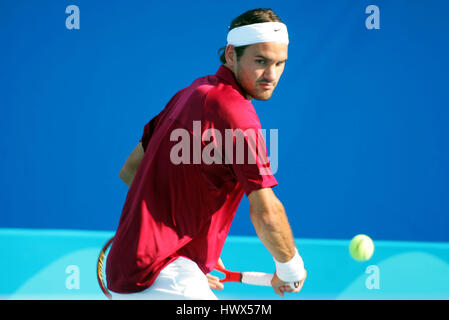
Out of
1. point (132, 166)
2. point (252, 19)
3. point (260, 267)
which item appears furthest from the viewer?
point (260, 267)

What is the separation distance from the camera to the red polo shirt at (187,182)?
1.75 m

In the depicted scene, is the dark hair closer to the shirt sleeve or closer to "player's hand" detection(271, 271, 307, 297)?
the shirt sleeve

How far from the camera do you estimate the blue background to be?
509 centimetres

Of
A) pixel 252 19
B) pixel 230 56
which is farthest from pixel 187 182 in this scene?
pixel 252 19

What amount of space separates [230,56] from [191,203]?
1.74 feet

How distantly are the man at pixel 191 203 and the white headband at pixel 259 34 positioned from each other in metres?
0.17

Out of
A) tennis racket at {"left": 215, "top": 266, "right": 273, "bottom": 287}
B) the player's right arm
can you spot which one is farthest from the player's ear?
tennis racket at {"left": 215, "top": 266, "right": 273, "bottom": 287}

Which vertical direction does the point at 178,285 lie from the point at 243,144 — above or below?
below

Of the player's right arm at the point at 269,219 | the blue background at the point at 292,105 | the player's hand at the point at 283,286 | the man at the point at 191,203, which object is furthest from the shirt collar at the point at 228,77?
the blue background at the point at 292,105

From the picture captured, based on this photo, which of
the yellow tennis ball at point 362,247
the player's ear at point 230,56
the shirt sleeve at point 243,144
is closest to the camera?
the shirt sleeve at point 243,144

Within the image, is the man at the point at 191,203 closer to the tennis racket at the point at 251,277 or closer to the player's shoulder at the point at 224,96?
the player's shoulder at the point at 224,96

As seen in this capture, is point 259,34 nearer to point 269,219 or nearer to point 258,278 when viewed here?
point 269,219

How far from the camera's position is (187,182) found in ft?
5.91

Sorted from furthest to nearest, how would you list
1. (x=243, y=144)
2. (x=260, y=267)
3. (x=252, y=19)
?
(x=260, y=267), (x=252, y=19), (x=243, y=144)
